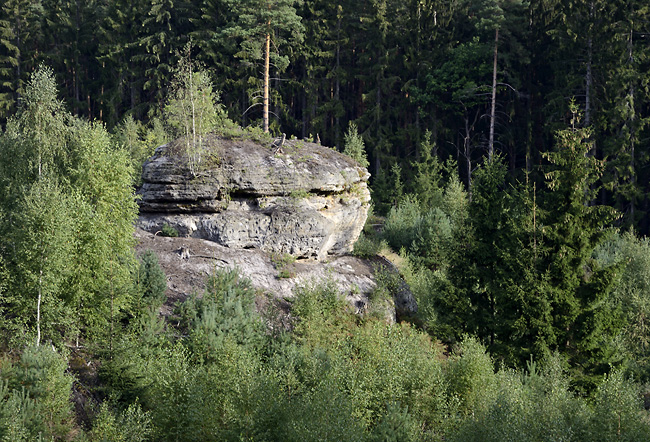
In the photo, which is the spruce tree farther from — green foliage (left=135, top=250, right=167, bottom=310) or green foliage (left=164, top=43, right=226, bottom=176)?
green foliage (left=164, top=43, right=226, bottom=176)

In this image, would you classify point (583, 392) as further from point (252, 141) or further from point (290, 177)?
point (252, 141)

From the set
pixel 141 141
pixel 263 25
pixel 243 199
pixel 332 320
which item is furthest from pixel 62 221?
pixel 263 25

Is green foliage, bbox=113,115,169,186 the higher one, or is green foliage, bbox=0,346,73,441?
green foliage, bbox=113,115,169,186

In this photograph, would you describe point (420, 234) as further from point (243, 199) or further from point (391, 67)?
point (391, 67)

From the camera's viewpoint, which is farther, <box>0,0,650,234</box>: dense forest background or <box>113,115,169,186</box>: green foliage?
<box>0,0,650,234</box>: dense forest background

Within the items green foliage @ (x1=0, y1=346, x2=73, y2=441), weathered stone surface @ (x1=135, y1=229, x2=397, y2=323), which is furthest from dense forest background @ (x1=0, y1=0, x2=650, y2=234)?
green foliage @ (x1=0, y1=346, x2=73, y2=441)

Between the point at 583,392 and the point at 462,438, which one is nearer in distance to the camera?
the point at 462,438

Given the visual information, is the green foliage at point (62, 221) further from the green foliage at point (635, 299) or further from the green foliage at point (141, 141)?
the green foliage at point (635, 299)

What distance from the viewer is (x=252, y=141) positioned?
1048 inches

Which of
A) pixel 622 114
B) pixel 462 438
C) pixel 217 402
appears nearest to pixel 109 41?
pixel 622 114

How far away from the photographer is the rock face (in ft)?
77.9

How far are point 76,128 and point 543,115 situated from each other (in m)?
34.2

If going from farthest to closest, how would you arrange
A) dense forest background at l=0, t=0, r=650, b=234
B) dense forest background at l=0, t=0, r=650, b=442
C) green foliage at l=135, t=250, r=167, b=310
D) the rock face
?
dense forest background at l=0, t=0, r=650, b=234 < the rock face < green foliage at l=135, t=250, r=167, b=310 < dense forest background at l=0, t=0, r=650, b=442

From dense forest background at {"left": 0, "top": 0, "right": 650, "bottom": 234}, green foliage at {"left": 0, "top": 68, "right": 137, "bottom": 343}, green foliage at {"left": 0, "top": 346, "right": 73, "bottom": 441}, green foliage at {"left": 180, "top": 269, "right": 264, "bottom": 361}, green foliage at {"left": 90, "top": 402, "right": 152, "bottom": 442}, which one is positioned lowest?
green foliage at {"left": 90, "top": 402, "right": 152, "bottom": 442}
